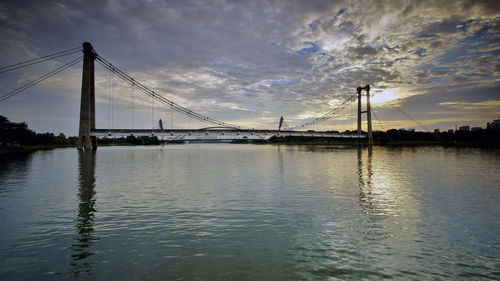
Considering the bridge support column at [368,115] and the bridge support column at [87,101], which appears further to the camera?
the bridge support column at [368,115]

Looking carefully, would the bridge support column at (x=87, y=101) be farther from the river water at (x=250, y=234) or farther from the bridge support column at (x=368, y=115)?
the bridge support column at (x=368, y=115)

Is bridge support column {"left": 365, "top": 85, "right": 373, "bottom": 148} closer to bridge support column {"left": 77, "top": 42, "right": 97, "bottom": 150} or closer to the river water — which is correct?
the river water

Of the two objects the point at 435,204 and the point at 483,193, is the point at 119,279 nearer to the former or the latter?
the point at 435,204

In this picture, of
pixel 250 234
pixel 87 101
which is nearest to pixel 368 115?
pixel 87 101

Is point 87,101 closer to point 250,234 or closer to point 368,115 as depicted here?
point 250,234

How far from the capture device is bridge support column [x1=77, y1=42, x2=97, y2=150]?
3012 inches

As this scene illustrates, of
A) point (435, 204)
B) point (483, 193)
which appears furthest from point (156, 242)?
point (483, 193)

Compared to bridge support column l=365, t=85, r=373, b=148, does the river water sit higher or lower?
lower

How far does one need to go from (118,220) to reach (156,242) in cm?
→ 347

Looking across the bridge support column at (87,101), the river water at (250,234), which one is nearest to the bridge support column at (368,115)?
the river water at (250,234)

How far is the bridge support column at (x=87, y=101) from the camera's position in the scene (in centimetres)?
7650

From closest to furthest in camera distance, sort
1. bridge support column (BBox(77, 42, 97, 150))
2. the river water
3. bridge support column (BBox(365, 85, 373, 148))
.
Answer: the river water < bridge support column (BBox(77, 42, 97, 150)) < bridge support column (BBox(365, 85, 373, 148))

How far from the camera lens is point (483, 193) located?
16.9m

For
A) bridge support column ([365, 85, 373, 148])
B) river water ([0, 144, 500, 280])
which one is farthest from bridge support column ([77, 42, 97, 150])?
bridge support column ([365, 85, 373, 148])
